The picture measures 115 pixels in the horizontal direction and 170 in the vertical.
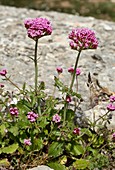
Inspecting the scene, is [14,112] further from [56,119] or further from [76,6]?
[76,6]

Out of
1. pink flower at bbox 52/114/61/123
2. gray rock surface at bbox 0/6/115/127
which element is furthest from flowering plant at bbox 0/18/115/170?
gray rock surface at bbox 0/6/115/127

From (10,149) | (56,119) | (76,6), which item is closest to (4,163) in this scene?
(10,149)

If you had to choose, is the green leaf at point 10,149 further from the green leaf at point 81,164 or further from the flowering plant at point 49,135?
the green leaf at point 81,164

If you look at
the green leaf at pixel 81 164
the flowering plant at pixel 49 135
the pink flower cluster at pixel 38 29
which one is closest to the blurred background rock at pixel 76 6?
the flowering plant at pixel 49 135

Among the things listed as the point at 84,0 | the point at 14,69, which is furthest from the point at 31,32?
the point at 84,0

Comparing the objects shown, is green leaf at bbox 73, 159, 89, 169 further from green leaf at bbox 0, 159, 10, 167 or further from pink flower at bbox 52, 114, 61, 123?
green leaf at bbox 0, 159, 10, 167

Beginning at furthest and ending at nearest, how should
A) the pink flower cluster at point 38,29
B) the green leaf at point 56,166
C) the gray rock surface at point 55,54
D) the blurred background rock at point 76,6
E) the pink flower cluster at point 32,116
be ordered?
the blurred background rock at point 76,6 < the gray rock surface at point 55,54 < the green leaf at point 56,166 < the pink flower cluster at point 32,116 < the pink flower cluster at point 38,29
